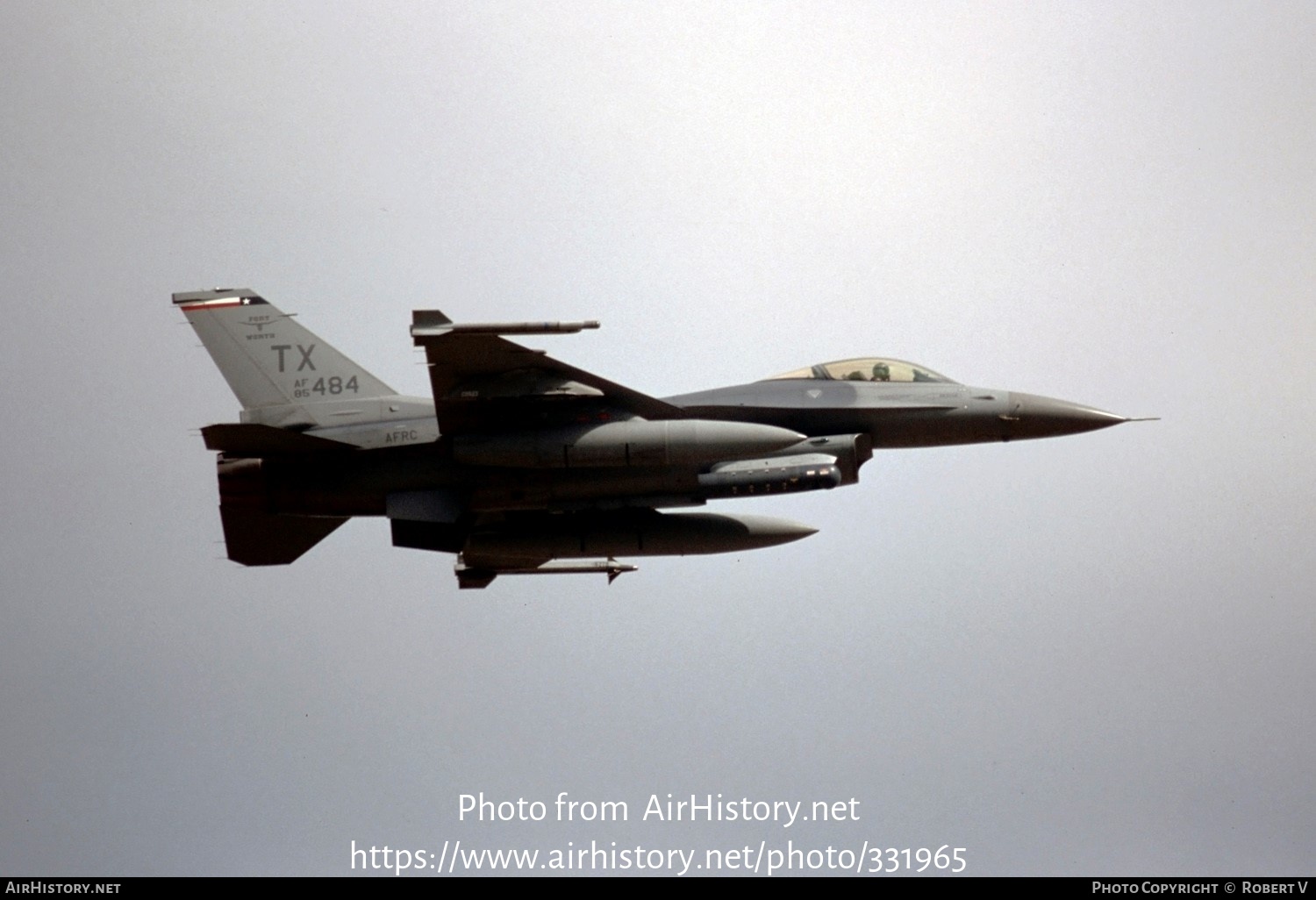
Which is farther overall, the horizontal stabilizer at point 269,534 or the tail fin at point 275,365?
the tail fin at point 275,365

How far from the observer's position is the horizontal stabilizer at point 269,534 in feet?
66.8

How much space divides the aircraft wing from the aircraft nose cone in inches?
168

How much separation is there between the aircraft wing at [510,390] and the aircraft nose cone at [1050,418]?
427 cm

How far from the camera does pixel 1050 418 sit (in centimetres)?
1952

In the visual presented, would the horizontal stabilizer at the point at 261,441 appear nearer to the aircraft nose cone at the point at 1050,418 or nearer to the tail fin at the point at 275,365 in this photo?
the tail fin at the point at 275,365

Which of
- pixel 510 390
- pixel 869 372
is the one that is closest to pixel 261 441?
A: pixel 510 390

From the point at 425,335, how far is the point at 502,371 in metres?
Result: 1.14

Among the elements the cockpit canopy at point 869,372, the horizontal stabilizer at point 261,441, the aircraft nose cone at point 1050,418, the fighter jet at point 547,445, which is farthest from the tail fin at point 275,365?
the aircraft nose cone at point 1050,418

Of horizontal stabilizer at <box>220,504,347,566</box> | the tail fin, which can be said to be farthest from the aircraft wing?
horizontal stabilizer at <box>220,504,347,566</box>

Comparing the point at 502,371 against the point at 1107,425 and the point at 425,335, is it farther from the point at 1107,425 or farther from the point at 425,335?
the point at 1107,425

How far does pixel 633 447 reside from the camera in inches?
721

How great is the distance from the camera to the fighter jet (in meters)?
18.4

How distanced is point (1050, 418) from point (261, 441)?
32.1 feet
